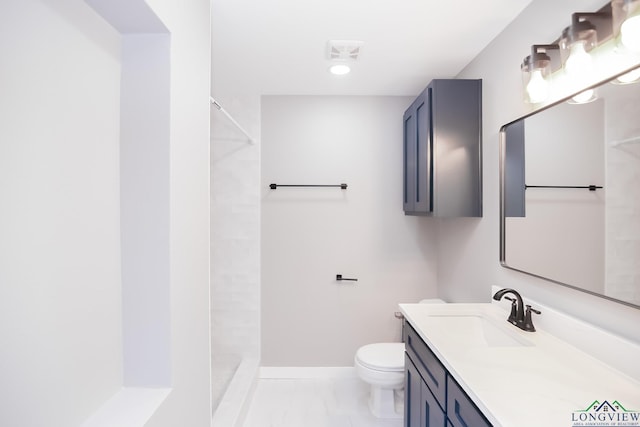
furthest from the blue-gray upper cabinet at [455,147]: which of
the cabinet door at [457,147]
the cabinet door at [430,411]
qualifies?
the cabinet door at [430,411]

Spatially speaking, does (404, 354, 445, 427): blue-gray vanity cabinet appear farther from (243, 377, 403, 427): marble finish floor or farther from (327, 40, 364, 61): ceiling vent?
(327, 40, 364, 61): ceiling vent

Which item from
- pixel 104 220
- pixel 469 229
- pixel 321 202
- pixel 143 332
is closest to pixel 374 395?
pixel 469 229

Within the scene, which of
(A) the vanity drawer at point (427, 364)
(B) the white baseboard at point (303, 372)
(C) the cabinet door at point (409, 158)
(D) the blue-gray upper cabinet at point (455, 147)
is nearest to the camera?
(A) the vanity drawer at point (427, 364)

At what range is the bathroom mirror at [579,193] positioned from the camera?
995 mm

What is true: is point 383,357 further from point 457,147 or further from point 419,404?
point 457,147

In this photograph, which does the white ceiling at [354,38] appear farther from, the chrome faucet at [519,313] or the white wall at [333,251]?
the chrome faucet at [519,313]

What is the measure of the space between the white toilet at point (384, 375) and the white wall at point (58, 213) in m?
1.59

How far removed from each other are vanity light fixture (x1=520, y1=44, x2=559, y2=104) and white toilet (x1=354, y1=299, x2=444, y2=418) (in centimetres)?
171

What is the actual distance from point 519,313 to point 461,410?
0.61 meters

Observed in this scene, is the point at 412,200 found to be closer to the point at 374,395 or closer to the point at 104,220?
the point at 374,395

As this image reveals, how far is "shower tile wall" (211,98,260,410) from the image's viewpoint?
2.66 m

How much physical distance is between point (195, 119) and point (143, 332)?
2.38 ft

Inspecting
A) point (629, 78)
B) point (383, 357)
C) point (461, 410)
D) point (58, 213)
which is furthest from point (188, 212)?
point (383, 357)

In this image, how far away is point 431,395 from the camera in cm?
134
